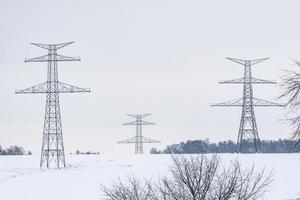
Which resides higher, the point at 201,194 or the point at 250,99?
the point at 250,99

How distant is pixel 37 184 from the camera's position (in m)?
52.9

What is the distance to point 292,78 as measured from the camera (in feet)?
53.8

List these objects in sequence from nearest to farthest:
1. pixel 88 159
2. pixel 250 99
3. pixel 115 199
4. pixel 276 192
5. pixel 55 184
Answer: pixel 115 199, pixel 276 192, pixel 55 184, pixel 250 99, pixel 88 159

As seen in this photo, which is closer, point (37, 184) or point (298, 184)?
point (298, 184)

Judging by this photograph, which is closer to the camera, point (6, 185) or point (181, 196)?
point (181, 196)

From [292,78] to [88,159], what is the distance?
80.7 metres

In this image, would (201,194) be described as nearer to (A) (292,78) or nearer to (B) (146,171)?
(A) (292,78)

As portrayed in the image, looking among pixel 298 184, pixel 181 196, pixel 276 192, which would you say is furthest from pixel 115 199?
pixel 298 184

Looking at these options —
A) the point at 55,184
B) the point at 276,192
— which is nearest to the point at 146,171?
the point at 55,184

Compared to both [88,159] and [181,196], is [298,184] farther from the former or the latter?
[88,159]

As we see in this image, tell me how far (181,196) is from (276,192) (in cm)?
1618

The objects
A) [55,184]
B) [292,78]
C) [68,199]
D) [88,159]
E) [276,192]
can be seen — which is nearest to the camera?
[292,78]

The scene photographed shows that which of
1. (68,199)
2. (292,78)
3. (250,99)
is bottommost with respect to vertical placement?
(68,199)

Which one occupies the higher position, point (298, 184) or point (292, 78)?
point (292, 78)
